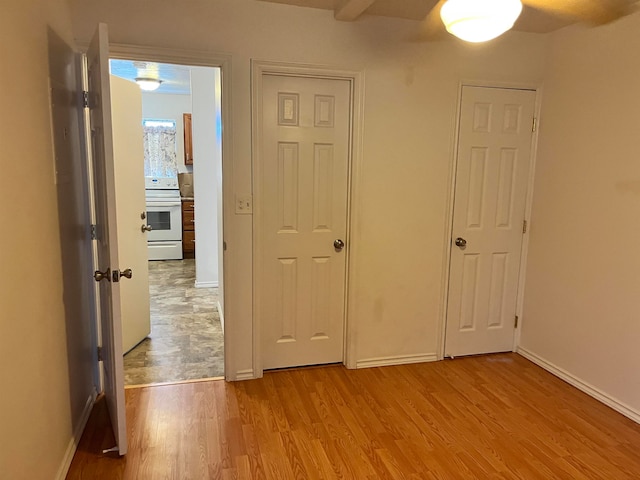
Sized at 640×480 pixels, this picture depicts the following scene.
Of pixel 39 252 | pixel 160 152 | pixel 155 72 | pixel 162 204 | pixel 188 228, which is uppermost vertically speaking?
pixel 155 72

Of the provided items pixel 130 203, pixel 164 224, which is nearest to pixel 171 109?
pixel 164 224

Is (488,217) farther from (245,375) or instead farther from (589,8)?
(245,375)

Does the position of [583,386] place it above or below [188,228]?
below

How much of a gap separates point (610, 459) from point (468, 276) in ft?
4.62

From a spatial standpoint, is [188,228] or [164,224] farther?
[188,228]

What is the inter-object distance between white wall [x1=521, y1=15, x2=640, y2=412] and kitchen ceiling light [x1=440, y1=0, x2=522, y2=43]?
4.22 feet

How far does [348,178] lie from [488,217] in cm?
110

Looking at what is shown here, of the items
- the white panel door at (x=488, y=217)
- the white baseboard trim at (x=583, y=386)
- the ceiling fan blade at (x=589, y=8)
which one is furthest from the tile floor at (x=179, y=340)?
the ceiling fan blade at (x=589, y=8)

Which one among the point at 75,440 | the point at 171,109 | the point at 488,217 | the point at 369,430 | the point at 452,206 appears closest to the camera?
the point at 75,440

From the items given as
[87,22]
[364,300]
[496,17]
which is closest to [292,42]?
[87,22]

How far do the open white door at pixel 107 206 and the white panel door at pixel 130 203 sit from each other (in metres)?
0.78

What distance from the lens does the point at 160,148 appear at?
727 cm

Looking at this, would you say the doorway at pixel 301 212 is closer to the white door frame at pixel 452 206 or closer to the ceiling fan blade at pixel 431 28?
the ceiling fan blade at pixel 431 28

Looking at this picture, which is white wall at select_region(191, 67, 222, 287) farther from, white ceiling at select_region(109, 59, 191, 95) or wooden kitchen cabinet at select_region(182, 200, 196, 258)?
wooden kitchen cabinet at select_region(182, 200, 196, 258)
